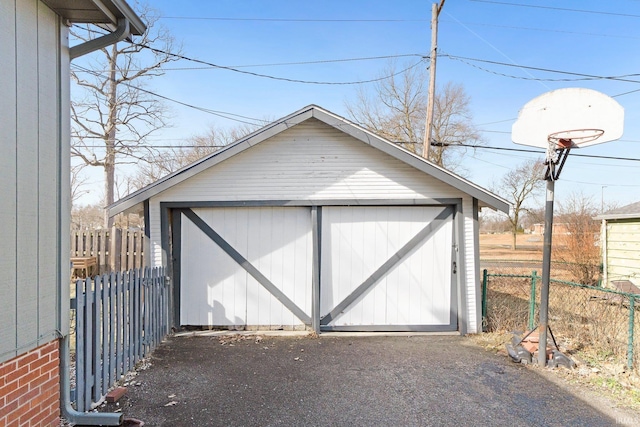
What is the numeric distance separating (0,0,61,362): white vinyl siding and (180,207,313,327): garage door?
316 centimetres

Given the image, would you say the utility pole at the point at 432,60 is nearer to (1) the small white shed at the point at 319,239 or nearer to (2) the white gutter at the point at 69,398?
(1) the small white shed at the point at 319,239

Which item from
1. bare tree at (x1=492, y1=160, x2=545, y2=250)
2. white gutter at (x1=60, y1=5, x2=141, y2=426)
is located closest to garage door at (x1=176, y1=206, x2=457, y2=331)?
white gutter at (x1=60, y1=5, x2=141, y2=426)

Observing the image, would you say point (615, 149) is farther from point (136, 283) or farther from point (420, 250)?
point (136, 283)

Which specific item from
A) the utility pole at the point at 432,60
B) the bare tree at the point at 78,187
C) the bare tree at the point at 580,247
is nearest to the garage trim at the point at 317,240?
the utility pole at the point at 432,60

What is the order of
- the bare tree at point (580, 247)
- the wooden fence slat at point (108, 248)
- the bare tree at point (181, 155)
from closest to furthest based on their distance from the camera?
the wooden fence slat at point (108, 248), the bare tree at point (580, 247), the bare tree at point (181, 155)

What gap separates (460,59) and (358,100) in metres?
7.46

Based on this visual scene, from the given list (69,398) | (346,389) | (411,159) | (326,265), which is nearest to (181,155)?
(326,265)

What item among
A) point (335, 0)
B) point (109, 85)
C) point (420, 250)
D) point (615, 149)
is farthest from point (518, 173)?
point (109, 85)

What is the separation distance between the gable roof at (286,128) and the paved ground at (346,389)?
2.31m

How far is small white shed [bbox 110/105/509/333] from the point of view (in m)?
5.99

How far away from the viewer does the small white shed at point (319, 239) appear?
19.6 feet

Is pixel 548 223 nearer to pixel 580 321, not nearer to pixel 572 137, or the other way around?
pixel 572 137

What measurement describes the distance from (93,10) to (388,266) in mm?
5003

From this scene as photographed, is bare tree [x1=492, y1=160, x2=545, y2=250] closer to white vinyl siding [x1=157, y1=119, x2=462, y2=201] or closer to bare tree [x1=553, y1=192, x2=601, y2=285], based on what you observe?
bare tree [x1=553, y1=192, x2=601, y2=285]
